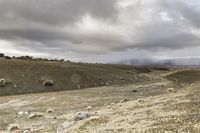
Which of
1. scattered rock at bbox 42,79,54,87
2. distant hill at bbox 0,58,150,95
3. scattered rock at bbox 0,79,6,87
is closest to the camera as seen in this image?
scattered rock at bbox 0,79,6,87

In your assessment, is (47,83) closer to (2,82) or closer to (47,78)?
(47,78)

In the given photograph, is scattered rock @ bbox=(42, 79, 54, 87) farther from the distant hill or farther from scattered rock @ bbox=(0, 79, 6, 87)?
scattered rock @ bbox=(0, 79, 6, 87)

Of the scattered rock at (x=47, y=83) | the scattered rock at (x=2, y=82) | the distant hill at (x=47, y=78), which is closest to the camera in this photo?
the scattered rock at (x=2, y=82)

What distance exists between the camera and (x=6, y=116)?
3538 cm

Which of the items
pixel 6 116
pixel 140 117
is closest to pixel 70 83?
pixel 6 116

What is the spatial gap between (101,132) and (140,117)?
13.0 feet

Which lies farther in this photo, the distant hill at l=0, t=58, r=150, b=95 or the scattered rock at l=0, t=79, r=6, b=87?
the distant hill at l=0, t=58, r=150, b=95

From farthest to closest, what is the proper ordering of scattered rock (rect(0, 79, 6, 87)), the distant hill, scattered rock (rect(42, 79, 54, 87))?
scattered rock (rect(42, 79, 54, 87))
the distant hill
scattered rock (rect(0, 79, 6, 87))

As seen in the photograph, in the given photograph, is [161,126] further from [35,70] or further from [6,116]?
[35,70]

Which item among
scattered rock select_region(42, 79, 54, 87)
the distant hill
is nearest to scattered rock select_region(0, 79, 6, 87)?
the distant hill

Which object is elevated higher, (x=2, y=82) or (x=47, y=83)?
(x=2, y=82)

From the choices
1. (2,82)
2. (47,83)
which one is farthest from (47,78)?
(2,82)

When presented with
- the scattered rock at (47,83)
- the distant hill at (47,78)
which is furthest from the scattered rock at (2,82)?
the scattered rock at (47,83)

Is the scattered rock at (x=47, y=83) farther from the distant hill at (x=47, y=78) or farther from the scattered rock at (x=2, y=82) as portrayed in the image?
the scattered rock at (x=2, y=82)
